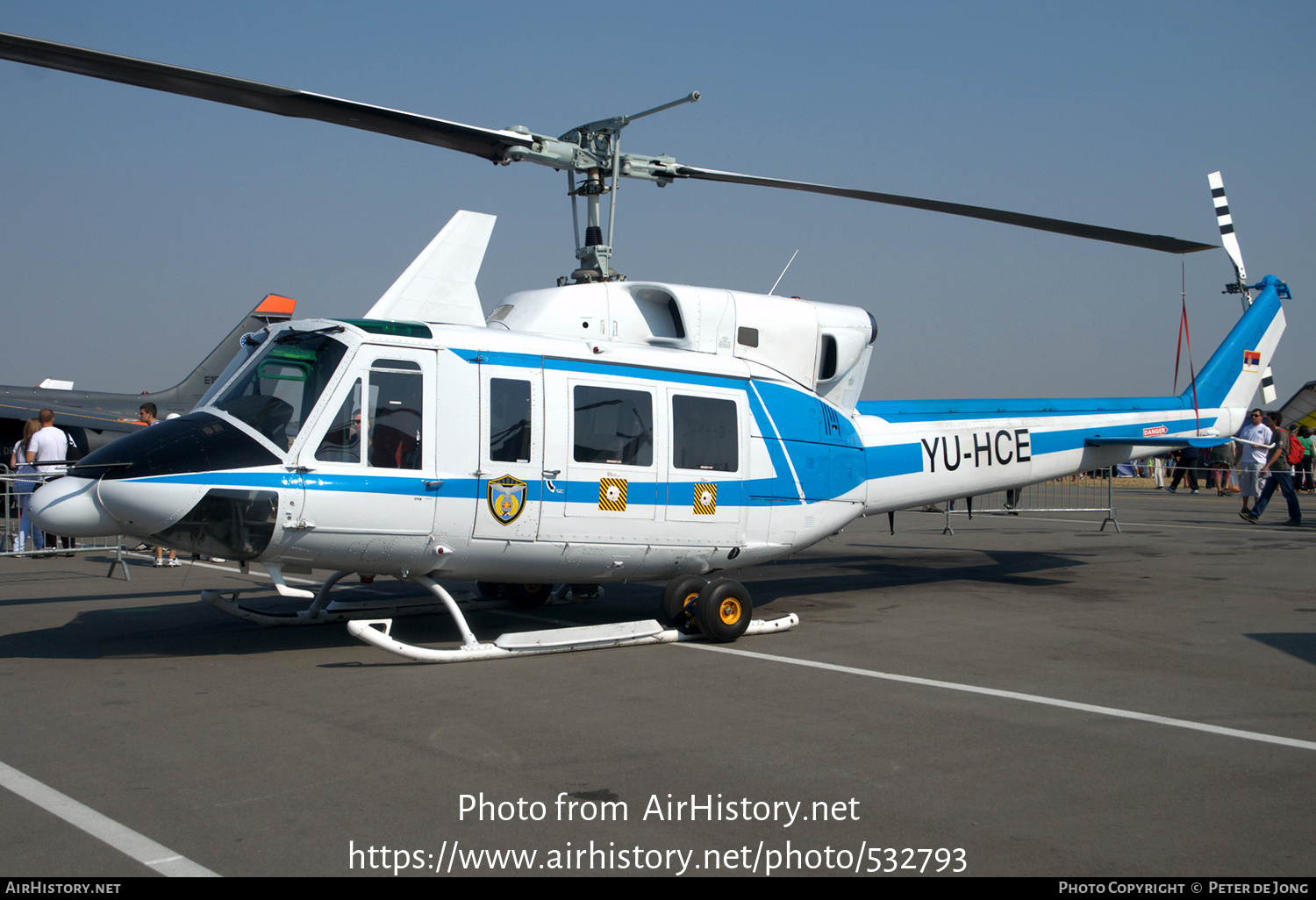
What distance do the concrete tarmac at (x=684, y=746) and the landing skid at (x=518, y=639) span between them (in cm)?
Answer: 12

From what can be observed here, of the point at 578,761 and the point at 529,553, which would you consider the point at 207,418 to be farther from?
the point at 578,761

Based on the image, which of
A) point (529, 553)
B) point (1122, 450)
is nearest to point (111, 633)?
point (529, 553)

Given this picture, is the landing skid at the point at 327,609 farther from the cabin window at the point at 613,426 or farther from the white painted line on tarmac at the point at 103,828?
the white painted line on tarmac at the point at 103,828

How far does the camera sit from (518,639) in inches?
285

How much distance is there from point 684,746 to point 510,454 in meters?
3.06

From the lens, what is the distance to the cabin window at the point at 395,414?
6.99m

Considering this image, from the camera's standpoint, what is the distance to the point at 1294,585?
11.2 m

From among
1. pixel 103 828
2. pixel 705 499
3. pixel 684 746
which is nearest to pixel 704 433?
pixel 705 499

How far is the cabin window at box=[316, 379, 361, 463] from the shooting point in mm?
6836

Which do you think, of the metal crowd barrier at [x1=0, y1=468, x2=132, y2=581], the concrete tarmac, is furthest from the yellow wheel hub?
the metal crowd barrier at [x1=0, y1=468, x2=132, y2=581]

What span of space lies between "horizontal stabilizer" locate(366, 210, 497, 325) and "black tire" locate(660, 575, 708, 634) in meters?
2.97

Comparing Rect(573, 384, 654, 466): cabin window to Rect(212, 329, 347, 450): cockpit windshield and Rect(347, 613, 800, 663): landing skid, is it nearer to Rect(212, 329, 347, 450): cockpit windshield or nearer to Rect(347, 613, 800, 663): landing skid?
Rect(347, 613, 800, 663): landing skid

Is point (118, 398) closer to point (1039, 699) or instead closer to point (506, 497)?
point (506, 497)

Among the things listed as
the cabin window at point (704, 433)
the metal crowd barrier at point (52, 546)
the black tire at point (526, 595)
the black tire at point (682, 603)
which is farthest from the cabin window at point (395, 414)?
the metal crowd barrier at point (52, 546)
